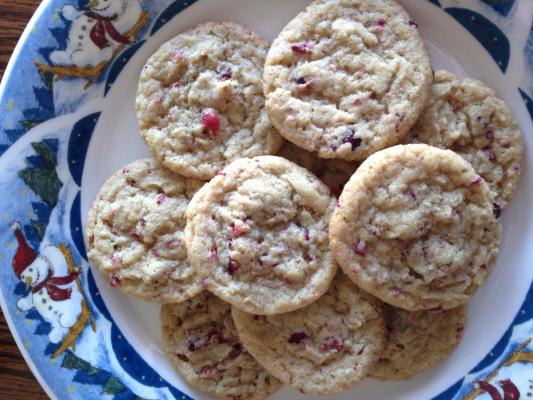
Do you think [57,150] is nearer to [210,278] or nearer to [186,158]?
[186,158]

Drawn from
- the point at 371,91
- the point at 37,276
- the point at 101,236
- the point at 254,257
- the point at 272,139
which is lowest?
the point at 37,276

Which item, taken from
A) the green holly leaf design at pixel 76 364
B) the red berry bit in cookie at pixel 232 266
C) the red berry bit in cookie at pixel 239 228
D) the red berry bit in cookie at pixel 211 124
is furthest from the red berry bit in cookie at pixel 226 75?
the green holly leaf design at pixel 76 364

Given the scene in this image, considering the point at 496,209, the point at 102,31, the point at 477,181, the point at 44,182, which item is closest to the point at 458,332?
the point at 496,209

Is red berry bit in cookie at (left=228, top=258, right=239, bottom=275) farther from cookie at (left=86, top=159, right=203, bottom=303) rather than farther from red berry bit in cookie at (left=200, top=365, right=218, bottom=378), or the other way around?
red berry bit in cookie at (left=200, top=365, right=218, bottom=378)

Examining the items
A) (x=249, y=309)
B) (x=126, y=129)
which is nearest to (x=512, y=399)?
(x=249, y=309)

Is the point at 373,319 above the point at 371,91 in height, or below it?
below

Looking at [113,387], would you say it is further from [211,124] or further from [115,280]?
[211,124]

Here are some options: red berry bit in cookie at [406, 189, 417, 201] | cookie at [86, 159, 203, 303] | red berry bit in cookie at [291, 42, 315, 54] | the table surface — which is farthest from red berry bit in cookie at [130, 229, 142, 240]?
red berry bit in cookie at [406, 189, 417, 201]

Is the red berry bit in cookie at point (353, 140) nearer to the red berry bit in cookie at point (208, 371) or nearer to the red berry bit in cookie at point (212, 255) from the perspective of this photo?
the red berry bit in cookie at point (212, 255)

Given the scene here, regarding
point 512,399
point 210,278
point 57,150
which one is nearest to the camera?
point 210,278
